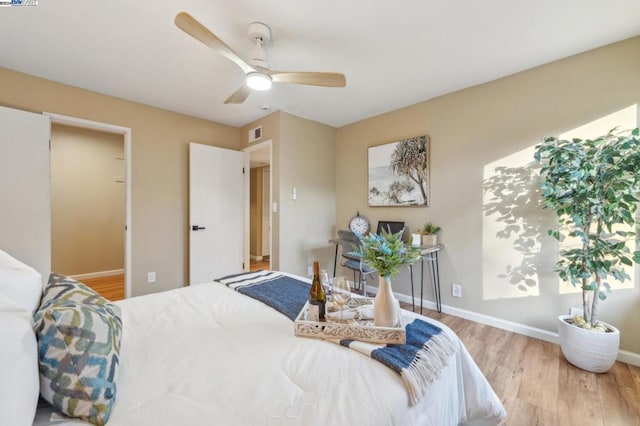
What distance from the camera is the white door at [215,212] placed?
3.37 metres

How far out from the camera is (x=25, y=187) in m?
2.33

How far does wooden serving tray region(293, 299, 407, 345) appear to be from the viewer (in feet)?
3.38

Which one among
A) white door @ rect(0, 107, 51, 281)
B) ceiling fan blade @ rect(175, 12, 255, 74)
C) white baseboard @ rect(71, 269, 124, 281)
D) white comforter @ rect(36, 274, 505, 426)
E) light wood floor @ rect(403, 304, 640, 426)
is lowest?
light wood floor @ rect(403, 304, 640, 426)

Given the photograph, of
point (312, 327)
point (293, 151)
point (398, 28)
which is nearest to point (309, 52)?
point (398, 28)

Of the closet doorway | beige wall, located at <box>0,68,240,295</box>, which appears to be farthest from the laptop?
the closet doorway

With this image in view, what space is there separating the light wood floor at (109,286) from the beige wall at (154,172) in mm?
680

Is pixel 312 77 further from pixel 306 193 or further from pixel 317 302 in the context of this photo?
pixel 306 193

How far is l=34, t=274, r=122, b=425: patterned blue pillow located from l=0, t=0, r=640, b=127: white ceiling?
1.81 meters

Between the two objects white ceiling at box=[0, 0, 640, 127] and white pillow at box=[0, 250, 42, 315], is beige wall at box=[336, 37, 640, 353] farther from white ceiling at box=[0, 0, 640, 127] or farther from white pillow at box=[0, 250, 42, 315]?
white pillow at box=[0, 250, 42, 315]

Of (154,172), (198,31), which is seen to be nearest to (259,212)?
(154,172)

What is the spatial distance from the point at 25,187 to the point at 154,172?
1087 mm

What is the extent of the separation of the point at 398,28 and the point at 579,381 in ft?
8.94

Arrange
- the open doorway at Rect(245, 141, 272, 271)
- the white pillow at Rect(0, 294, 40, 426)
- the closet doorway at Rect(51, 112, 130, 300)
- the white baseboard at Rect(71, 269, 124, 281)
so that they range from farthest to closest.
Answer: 1. the open doorway at Rect(245, 141, 272, 271)
2. the white baseboard at Rect(71, 269, 124, 281)
3. the closet doorway at Rect(51, 112, 130, 300)
4. the white pillow at Rect(0, 294, 40, 426)

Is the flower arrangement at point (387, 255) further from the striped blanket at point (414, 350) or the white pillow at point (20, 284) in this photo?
the white pillow at point (20, 284)
